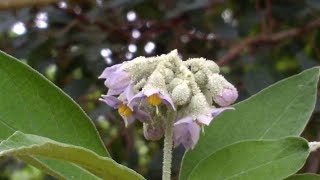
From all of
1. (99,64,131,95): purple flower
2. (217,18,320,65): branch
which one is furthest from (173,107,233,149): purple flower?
(217,18,320,65): branch

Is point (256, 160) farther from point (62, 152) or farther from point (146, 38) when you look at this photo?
point (146, 38)

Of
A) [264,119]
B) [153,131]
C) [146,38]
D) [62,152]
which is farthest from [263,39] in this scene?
[62,152]

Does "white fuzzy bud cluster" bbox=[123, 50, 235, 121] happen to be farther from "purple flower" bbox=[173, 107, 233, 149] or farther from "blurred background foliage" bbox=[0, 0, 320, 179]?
"blurred background foliage" bbox=[0, 0, 320, 179]

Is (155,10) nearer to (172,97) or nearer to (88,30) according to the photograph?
(88,30)

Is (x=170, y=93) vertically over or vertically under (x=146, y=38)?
over

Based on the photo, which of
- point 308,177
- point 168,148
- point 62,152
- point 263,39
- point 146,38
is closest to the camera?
point 62,152

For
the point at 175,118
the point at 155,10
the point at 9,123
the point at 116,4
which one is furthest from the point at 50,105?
the point at 155,10
